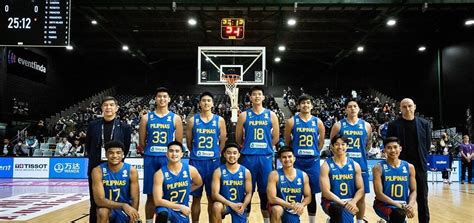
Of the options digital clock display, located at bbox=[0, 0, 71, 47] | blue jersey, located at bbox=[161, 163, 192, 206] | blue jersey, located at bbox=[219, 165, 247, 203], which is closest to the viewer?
blue jersey, located at bbox=[161, 163, 192, 206]

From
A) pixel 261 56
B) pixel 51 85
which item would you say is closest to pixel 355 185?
pixel 261 56

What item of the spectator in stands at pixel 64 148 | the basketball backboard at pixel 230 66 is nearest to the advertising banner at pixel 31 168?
the spectator in stands at pixel 64 148

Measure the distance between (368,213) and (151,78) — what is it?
2613 centimetres

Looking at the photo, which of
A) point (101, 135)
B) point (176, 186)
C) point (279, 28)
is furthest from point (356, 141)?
point (279, 28)

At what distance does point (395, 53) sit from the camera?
94.1 feet

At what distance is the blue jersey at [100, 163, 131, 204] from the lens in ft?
17.2

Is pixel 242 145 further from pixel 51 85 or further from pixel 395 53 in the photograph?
pixel 395 53

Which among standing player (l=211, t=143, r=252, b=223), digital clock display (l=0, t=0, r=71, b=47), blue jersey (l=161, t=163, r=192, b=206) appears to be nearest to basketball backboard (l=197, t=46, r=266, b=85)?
digital clock display (l=0, t=0, r=71, b=47)

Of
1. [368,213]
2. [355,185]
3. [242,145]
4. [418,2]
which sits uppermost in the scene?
[418,2]

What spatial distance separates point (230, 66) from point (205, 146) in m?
10.2

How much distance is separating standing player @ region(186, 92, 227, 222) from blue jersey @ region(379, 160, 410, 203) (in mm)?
2182

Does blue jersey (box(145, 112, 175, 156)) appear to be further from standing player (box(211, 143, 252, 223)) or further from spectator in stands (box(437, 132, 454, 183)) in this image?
spectator in stands (box(437, 132, 454, 183))

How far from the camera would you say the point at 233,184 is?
556 cm

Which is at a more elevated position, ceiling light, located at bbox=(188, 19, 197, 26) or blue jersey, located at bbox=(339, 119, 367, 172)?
ceiling light, located at bbox=(188, 19, 197, 26)
